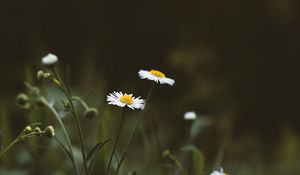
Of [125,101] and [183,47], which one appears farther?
[183,47]

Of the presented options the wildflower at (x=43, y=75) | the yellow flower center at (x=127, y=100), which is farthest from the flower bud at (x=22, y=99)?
the yellow flower center at (x=127, y=100)

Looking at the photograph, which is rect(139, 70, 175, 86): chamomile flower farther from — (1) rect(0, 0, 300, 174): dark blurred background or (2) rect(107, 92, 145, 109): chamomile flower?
(1) rect(0, 0, 300, 174): dark blurred background

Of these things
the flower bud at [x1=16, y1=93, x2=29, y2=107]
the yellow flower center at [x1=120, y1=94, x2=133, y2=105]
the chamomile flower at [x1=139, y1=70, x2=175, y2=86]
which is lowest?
the flower bud at [x1=16, y1=93, x2=29, y2=107]

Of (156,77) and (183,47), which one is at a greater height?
(183,47)

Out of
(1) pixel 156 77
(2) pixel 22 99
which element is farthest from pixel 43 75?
(1) pixel 156 77

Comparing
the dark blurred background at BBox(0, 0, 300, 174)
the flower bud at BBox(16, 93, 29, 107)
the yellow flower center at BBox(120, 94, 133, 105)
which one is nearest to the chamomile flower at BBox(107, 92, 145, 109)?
the yellow flower center at BBox(120, 94, 133, 105)

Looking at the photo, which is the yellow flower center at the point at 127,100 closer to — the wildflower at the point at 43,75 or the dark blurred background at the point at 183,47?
the wildflower at the point at 43,75

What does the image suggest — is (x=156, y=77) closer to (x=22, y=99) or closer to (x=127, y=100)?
(x=127, y=100)

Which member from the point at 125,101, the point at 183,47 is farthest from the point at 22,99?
the point at 183,47

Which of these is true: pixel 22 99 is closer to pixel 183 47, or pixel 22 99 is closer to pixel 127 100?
pixel 127 100
